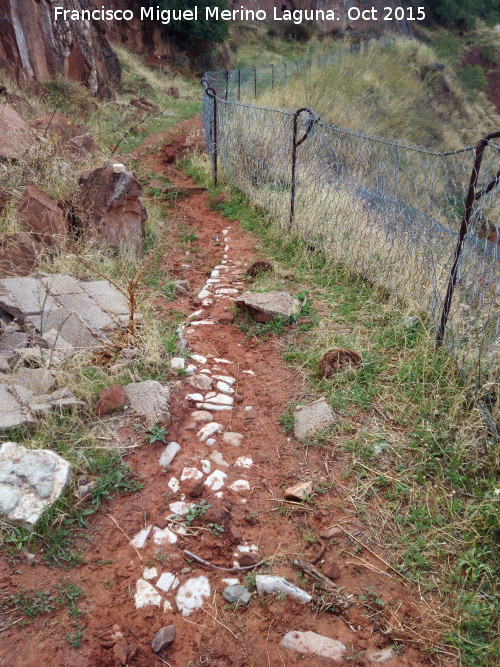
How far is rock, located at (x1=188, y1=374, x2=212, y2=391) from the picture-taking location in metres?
3.33

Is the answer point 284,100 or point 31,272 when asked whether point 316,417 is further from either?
point 284,100

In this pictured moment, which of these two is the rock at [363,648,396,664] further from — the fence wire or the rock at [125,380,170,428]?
the rock at [125,380,170,428]

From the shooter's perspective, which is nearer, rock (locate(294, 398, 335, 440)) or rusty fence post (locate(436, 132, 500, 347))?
rusty fence post (locate(436, 132, 500, 347))

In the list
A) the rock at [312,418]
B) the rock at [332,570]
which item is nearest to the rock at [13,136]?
the rock at [312,418]

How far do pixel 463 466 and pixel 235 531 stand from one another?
1174 mm

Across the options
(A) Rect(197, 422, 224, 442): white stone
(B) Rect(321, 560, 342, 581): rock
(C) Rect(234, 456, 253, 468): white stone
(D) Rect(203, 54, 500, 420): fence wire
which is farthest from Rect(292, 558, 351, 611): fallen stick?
(D) Rect(203, 54, 500, 420): fence wire

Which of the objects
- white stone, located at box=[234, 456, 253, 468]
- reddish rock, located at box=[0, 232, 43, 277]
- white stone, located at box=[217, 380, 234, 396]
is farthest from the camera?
reddish rock, located at box=[0, 232, 43, 277]

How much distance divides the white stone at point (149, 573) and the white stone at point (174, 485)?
1.39 ft

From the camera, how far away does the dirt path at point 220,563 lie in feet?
6.23

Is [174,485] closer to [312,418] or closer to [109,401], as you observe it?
[109,401]

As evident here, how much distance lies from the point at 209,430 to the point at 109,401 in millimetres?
591

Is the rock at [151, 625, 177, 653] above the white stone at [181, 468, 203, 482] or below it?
below

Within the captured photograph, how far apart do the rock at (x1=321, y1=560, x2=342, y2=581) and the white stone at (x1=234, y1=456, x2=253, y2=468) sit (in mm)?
695

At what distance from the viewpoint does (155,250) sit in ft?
18.9
